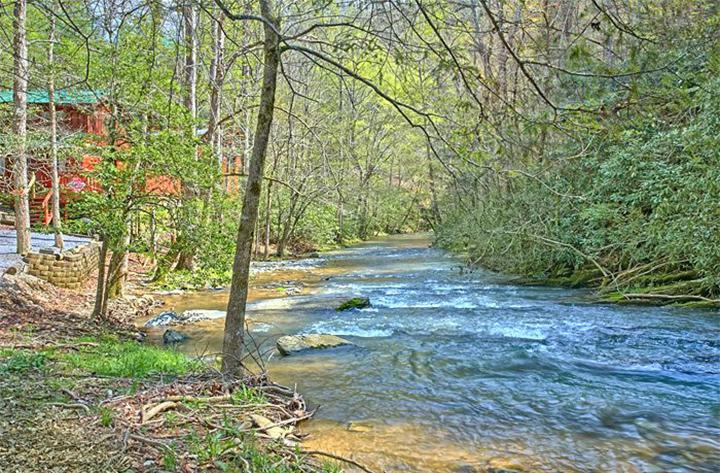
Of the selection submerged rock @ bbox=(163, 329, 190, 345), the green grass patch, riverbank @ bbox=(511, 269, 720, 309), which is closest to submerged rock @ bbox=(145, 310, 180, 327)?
submerged rock @ bbox=(163, 329, 190, 345)

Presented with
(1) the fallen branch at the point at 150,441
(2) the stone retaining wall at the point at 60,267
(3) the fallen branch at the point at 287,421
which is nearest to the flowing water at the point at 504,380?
(3) the fallen branch at the point at 287,421

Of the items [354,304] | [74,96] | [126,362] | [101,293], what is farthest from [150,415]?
[354,304]

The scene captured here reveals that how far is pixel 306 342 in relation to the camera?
29.6ft

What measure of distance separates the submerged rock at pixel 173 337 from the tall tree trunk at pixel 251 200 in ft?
13.9

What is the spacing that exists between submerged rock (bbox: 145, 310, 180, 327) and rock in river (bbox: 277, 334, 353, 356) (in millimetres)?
3027

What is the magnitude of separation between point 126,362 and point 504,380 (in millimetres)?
4888

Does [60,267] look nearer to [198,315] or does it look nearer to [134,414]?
[198,315]

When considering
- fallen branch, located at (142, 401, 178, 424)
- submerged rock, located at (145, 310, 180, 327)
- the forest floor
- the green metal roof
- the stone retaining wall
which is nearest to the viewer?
the forest floor

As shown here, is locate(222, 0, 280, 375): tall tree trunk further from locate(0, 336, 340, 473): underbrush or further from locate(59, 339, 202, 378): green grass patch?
locate(59, 339, 202, 378): green grass patch

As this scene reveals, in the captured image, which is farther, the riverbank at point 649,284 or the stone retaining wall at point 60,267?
the stone retaining wall at point 60,267

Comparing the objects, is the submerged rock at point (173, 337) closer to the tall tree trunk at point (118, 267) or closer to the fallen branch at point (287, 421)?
the tall tree trunk at point (118, 267)

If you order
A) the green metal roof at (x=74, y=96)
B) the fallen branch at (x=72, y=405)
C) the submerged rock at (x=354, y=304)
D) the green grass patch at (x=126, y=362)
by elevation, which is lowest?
the submerged rock at (x=354, y=304)

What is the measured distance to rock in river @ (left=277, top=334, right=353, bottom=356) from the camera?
8695mm

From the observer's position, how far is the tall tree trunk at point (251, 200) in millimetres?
5004
